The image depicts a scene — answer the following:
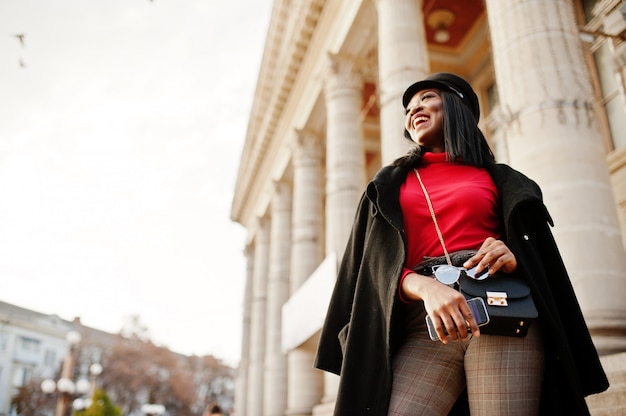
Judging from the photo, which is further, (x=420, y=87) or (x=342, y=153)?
(x=342, y=153)

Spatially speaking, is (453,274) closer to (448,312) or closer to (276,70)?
(448,312)

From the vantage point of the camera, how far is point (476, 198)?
1987 millimetres

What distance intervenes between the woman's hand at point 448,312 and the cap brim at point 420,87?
93 cm

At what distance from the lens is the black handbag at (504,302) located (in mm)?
1643

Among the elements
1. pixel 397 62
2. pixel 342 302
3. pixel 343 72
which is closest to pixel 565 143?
pixel 342 302

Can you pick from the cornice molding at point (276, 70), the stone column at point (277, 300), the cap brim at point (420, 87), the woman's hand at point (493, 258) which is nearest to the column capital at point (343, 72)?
the cornice molding at point (276, 70)

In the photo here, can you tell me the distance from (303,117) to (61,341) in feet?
161

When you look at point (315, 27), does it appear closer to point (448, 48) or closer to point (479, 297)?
point (448, 48)

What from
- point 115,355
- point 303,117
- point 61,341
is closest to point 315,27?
point 303,117

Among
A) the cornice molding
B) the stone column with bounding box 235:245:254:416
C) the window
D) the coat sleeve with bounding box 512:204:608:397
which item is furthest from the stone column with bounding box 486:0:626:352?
the window

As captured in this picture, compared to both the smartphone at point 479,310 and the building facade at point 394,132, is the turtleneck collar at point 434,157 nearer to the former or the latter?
the smartphone at point 479,310

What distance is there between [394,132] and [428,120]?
7.64 m

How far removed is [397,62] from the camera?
10250 mm

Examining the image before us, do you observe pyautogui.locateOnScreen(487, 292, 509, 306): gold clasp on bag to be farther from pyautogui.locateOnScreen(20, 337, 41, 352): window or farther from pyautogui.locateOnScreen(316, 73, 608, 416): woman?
Result: pyautogui.locateOnScreen(20, 337, 41, 352): window
